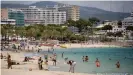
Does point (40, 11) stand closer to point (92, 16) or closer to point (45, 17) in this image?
point (45, 17)

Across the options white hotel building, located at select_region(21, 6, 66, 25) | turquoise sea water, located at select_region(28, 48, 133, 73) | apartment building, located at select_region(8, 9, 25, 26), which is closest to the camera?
turquoise sea water, located at select_region(28, 48, 133, 73)

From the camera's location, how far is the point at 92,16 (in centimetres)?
2973

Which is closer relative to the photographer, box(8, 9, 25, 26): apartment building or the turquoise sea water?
the turquoise sea water

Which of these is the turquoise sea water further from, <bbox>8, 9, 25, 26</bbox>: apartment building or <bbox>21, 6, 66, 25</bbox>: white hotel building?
<bbox>21, 6, 66, 25</bbox>: white hotel building

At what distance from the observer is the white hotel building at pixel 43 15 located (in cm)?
5261

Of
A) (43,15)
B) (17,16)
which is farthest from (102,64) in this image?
(43,15)

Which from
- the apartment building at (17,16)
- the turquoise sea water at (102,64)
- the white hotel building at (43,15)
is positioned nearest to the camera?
the turquoise sea water at (102,64)

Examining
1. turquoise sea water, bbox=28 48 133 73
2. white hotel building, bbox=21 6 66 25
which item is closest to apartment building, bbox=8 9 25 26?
white hotel building, bbox=21 6 66 25

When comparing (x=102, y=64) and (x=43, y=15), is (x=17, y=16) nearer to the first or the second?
(x=43, y=15)

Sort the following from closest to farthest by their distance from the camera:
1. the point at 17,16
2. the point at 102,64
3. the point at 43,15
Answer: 1. the point at 102,64
2. the point at 17,16
3. the point at 43,15

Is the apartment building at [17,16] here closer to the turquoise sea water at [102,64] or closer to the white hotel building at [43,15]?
the white hotel building at [43,15]

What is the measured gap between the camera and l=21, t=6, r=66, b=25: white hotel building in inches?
2071

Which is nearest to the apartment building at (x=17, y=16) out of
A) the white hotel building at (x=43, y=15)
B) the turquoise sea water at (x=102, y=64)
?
the white hotel building at (x=43, y=15)

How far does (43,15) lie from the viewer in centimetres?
5584
